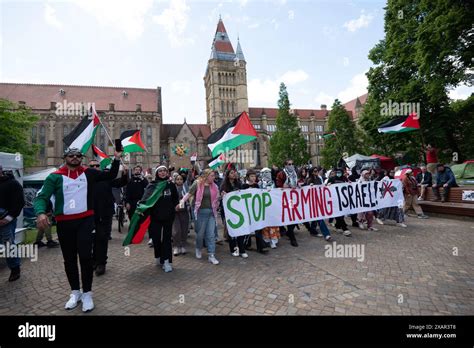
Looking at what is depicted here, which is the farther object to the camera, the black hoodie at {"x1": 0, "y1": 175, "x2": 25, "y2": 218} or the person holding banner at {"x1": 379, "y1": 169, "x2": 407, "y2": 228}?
the person holding banner at {"x1": 379, "y1": 169, "x2": 407, "y2": 228}

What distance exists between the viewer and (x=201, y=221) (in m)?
5.59

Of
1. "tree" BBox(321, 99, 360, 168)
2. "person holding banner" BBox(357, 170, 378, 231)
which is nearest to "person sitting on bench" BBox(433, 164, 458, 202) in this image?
"person holding banner" BBox(357, 170, 378, 231)

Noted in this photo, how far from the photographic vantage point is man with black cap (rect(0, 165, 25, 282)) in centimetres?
462

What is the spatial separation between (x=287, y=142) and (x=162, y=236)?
48.1m

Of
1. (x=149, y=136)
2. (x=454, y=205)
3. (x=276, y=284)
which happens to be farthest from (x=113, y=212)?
(x=149, y=136)

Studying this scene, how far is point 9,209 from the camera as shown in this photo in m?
4.67

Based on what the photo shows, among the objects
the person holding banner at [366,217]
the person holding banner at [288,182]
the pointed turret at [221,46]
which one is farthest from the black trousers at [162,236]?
the pointed turret at [221,46]

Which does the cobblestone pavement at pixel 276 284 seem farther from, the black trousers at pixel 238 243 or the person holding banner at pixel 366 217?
the person holding banner at pixel 366 217

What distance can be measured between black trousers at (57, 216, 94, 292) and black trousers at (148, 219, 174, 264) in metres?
1.58

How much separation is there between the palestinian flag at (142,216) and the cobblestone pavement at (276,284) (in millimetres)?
672

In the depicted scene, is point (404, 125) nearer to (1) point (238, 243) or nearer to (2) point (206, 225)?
(1) point (238, 243)

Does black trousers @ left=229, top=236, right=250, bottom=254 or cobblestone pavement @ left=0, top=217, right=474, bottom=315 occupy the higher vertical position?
black trousers @ left=229, top=236, right=250, bottom=254

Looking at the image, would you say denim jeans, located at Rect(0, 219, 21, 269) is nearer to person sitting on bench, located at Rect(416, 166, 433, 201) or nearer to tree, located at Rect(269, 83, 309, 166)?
person sitting on bench, located at Rect(416, 166, 433, 201)
